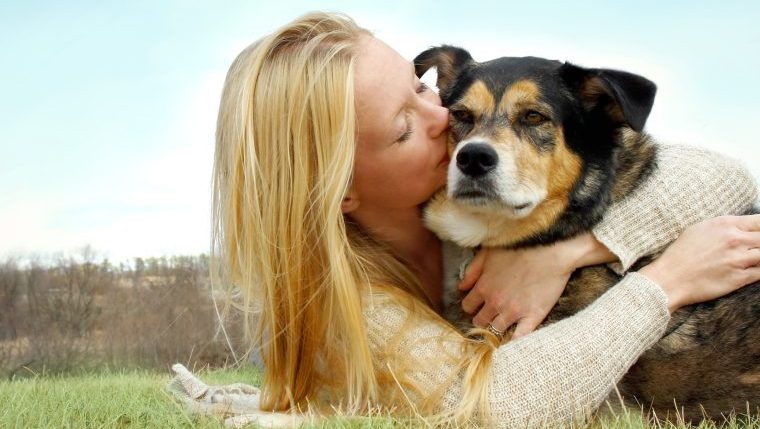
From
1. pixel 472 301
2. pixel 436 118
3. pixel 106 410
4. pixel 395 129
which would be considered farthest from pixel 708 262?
pixel 106 410

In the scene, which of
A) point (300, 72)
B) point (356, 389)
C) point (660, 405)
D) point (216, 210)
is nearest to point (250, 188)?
point (216, 210)

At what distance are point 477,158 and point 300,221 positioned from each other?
32.8 inches

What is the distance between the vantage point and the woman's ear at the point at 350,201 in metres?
3.68

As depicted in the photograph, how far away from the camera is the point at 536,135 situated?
3.41m

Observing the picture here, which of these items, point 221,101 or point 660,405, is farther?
point 221,101

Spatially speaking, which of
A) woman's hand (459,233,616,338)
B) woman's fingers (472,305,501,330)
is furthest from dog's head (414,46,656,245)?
woman's fingers (472,305,501,330)

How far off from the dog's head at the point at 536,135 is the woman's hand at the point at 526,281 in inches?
4.1


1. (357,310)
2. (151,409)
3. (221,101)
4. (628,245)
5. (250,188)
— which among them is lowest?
(151,409)

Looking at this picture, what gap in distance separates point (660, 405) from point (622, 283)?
24.5 inches

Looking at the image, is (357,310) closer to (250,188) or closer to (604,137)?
(250,188)

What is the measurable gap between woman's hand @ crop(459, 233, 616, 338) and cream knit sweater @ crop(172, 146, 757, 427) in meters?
0.12

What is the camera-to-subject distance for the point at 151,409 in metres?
3.62

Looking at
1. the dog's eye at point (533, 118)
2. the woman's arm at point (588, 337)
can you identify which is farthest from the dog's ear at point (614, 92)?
the woman's arm at point (588, 337)

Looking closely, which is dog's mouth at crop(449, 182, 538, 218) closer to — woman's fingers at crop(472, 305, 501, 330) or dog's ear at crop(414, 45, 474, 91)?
woman's fingers at crop(472, 305, 501, 330)
